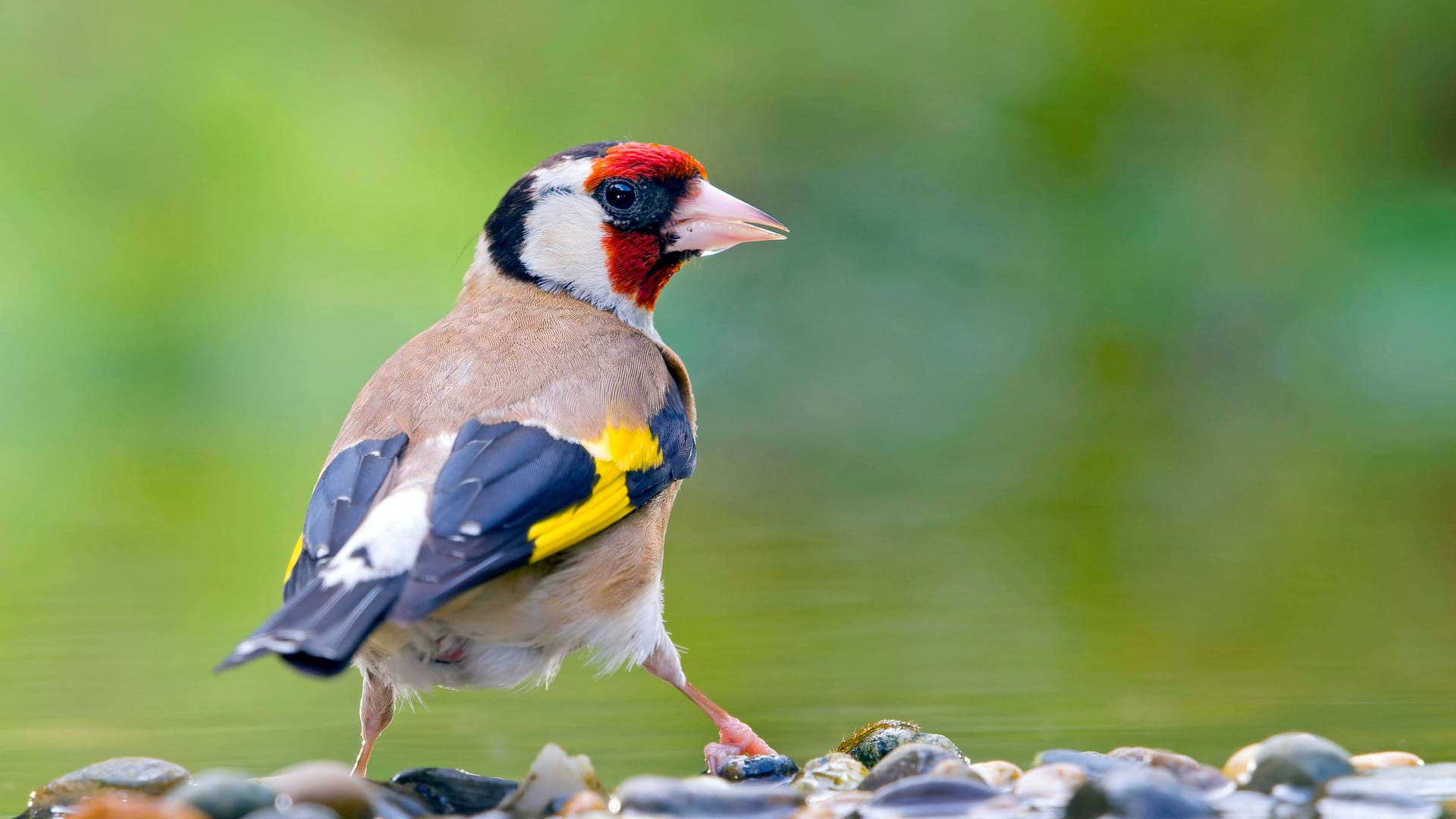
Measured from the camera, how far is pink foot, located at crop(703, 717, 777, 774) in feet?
16.2

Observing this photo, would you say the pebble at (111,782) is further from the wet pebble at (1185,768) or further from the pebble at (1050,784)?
the wet pebble at (1185,768)

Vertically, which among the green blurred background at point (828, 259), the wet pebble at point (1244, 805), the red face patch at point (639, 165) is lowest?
the wet pebble at point (1244, 805)

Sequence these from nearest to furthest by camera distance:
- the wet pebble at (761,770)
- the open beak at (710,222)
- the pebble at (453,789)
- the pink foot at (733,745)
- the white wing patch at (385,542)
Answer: the white wing patch at (385,542)
the pebble at (453,789)
the wet pebble at (761,770)
the pink foot at (733,745)
the open beak at (710,222)

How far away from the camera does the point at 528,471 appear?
445cm

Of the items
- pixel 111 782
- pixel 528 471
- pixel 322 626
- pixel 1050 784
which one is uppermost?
pixel 528 471

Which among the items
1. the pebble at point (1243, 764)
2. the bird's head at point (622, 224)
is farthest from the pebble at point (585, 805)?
the bird's head at point (622, 224)

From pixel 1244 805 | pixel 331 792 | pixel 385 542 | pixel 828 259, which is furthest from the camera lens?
pixel 828 259

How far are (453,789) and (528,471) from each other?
→ 78 cm

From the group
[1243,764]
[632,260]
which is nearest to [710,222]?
[632,260]

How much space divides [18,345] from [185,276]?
5.65 feet

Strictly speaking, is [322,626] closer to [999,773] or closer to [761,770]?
[761,770]

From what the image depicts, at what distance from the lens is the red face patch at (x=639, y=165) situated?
5.97 metres

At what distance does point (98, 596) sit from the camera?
804 cm

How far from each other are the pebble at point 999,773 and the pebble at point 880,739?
25 centimetres
